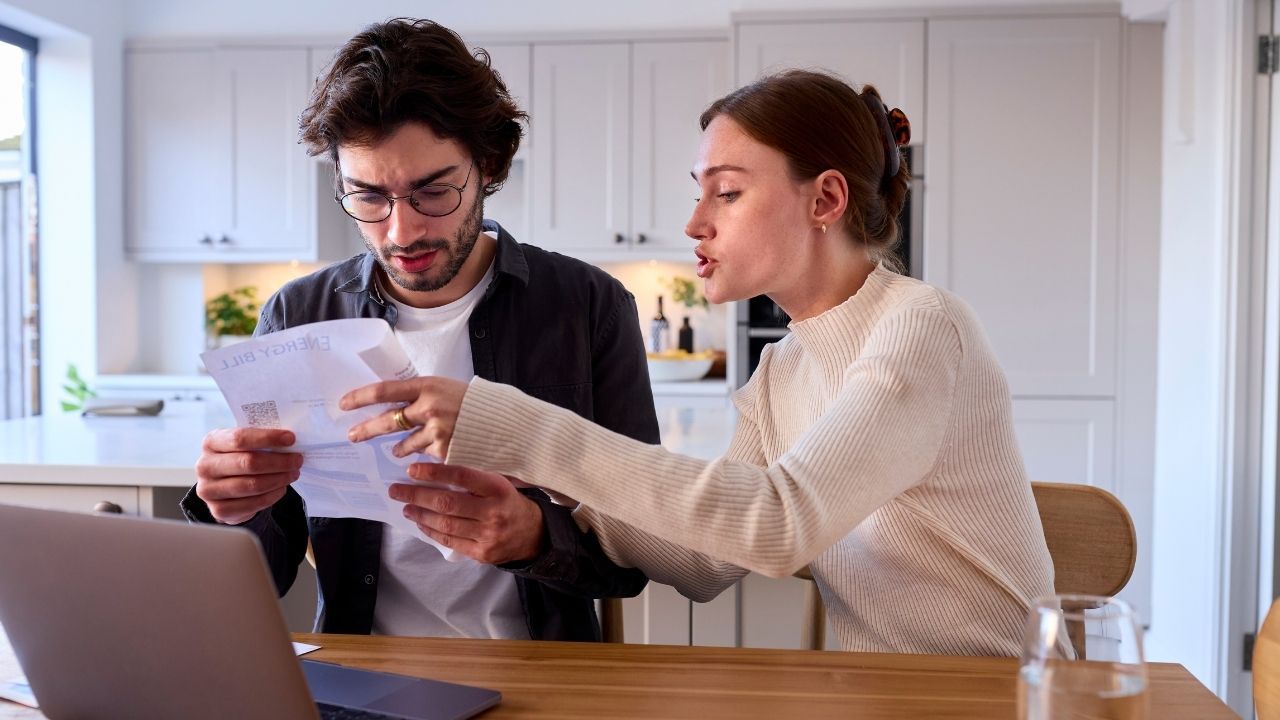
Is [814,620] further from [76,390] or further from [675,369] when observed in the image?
[76,390]

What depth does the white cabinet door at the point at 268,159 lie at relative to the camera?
15.6 feet

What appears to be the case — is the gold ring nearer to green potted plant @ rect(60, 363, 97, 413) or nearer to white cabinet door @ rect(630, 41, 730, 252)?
white cabinet door @ rect(630, 41, 730, 252)

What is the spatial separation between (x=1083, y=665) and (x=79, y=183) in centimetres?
492

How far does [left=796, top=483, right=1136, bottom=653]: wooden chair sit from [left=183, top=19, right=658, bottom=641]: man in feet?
1.75

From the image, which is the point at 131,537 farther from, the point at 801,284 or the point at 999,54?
the point at 999,54

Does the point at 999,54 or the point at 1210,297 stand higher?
the point at 999,54

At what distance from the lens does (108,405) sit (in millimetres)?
2838

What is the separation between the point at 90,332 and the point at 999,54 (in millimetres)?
3961

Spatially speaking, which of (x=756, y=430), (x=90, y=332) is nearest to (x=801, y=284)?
(x=756, y=430)

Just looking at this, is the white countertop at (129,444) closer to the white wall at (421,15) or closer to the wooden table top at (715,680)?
the wooden table top at (715,680)

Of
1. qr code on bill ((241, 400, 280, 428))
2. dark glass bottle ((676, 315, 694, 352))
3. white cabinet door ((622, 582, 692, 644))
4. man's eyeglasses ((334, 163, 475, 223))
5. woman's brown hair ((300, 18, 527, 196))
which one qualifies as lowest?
white cabinet door ((622, 582, 692, 644))

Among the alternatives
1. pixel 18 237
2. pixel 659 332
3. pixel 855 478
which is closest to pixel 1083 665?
pixel 855 478

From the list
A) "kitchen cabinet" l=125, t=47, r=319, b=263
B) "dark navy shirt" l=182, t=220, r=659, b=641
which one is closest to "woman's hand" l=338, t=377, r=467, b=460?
"dark navy shirt" l=182, t=220, r=659, b=641

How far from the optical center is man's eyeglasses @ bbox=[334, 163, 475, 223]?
1.46m
